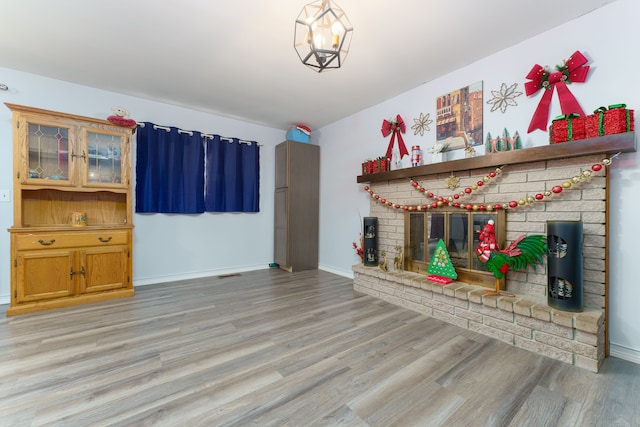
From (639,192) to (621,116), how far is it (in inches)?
21.4

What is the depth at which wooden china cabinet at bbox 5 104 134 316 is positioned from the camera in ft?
8.70

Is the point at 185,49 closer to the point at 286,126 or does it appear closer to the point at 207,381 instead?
the point at 286,126

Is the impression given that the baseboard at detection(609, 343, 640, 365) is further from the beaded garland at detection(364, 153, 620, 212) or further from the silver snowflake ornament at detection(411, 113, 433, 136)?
the silver snowflake ornament at detection(411, 113, 433, 136)

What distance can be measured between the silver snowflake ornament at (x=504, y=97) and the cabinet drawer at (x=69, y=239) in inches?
169

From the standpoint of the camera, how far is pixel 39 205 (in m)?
3.00

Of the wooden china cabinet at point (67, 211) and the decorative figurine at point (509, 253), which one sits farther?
the wooden china cabinet at point (67, 211)

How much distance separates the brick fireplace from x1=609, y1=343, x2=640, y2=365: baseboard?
7 cm

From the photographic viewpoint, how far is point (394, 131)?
11.5 ft

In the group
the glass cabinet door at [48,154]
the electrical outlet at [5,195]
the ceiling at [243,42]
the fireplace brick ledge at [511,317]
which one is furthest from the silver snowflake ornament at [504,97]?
the electrical outlet at [5,195]

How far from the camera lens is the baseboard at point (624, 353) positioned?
5.95ft

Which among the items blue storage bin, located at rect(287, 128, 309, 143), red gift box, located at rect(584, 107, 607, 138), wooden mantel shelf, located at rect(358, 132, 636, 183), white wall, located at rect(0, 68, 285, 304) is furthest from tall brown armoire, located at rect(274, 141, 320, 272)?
red gift box, located at rect(584, 107, 607, 138)

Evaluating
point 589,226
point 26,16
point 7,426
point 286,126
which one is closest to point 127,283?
point 7,426

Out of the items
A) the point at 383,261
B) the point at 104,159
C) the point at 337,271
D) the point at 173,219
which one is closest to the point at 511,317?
the point at 383,261

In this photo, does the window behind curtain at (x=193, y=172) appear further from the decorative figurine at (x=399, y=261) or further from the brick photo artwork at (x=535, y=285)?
the brick photo artwork at (x=535, y=285)
